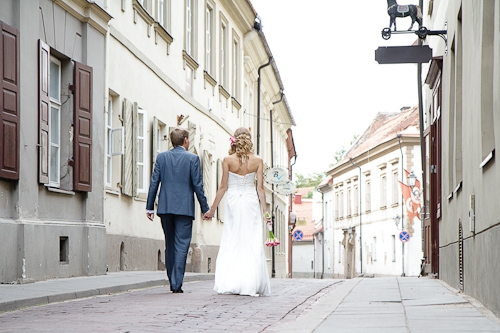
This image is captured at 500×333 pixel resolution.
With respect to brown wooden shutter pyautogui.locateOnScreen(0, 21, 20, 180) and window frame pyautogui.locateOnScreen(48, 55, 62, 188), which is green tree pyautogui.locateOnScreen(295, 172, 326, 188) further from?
brown wooden shutter pyautogui.locateOnScreen(0, 21, 20, 180)

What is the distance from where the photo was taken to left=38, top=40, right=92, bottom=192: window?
574 inches

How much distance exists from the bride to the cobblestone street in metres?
0.23

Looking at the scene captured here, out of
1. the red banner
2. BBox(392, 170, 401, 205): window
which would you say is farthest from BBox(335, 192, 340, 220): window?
the red banner

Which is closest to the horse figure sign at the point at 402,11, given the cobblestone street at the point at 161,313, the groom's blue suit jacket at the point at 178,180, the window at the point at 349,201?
the groom's blue suit jacket at the point at 178,180

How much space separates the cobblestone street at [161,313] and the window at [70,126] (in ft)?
11.1

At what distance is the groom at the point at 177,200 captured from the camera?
11.7 m

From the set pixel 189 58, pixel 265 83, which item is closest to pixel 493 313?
pixel 189 58

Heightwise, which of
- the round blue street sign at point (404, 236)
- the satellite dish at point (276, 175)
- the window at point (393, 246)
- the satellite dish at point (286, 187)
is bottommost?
the window at point (393, 246)

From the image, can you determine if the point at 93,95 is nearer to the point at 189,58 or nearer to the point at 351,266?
the point at 189,58

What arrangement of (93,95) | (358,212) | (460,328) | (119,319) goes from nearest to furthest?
(460,328) → (119,319) → (93,95) → (358,212)

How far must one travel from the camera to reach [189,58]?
23812 mm

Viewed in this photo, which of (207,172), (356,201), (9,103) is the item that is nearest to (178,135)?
(9,103)

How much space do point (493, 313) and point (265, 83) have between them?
3311 cm

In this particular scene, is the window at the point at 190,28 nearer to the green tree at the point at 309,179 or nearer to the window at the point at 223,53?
the window at the point at 223,53
